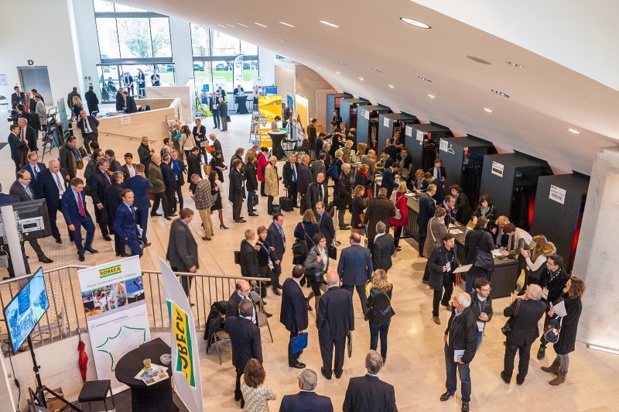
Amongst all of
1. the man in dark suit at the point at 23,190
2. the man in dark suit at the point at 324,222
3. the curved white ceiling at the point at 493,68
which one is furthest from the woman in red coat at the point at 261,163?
the man in dark suit at the point at 23,190

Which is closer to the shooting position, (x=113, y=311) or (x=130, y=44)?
(x=113, y=311)

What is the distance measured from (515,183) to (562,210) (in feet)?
4.80

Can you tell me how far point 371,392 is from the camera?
4930mm

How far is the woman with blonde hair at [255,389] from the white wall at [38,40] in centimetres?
2343

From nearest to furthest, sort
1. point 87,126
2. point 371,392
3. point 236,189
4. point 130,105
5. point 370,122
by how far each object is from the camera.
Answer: point 371,392, point 236,189, point 87,126, point 370,122, point 130,105

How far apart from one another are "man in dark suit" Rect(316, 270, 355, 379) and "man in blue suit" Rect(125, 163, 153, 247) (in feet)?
15.4

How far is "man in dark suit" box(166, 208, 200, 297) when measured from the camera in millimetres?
7523

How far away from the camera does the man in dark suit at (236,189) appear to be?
11.2 metres

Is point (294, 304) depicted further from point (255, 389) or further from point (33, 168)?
point (33, 168)

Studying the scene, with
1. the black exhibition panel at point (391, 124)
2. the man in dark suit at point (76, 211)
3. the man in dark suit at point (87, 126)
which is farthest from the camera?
the black exhibition panel at point (391, 124)

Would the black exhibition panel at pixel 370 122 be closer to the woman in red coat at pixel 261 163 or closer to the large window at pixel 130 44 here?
the woman in red coat at pixel 261 163

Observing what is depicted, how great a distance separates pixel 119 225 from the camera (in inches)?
336

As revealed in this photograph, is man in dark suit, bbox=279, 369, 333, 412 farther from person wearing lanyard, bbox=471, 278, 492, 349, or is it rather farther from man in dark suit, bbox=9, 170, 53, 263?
man in dark suit, bbox=9, 170, 53, 263

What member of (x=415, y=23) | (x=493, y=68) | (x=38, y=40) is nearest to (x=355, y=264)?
(x=493, y=68)
